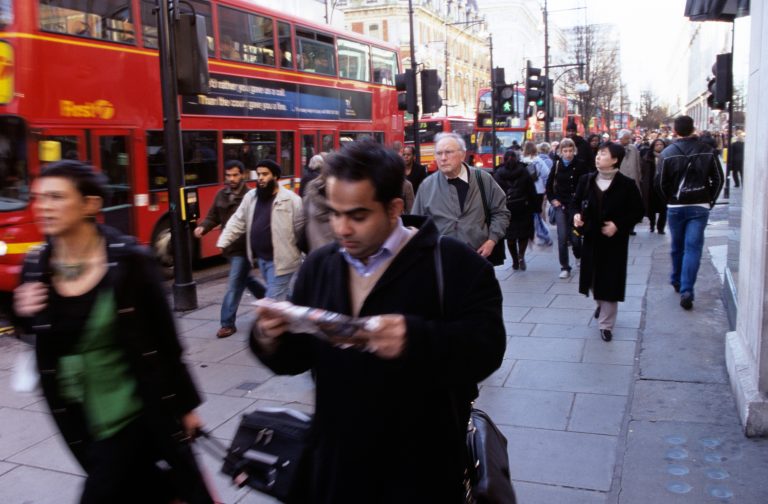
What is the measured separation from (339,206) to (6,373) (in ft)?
17.7

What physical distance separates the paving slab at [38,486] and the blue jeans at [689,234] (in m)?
5.70

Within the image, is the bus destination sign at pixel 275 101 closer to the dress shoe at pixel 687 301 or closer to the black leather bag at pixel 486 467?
the dress shoe at pixel 687 301

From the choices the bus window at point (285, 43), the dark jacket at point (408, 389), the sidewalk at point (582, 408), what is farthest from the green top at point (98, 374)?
the bus window at point (285, 43)

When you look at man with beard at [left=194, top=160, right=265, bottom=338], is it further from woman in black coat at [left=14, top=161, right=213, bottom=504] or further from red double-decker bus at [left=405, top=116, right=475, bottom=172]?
red double-decker bus at [left=405, top=116, right=475, bottom=172]

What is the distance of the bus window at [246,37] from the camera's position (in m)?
11.5

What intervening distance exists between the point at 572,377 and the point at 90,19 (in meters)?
7.13

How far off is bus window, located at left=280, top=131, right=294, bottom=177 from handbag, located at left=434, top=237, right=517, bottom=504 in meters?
11.2

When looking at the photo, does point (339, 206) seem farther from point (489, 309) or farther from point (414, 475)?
point (414, 475)

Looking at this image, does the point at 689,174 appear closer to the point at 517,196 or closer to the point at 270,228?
the point at 517,196

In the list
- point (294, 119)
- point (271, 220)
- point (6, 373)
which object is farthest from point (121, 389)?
point (294, 119)

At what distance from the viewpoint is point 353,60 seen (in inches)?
607

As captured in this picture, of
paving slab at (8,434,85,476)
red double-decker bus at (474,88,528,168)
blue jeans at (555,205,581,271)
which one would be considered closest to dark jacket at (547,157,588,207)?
blue jeans at (555,205,581,271)

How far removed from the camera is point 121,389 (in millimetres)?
2561

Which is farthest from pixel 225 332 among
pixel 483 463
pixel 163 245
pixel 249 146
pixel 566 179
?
pixel 249 146
